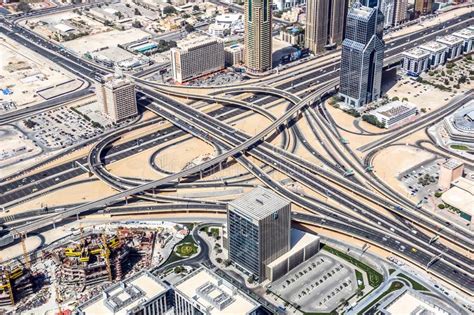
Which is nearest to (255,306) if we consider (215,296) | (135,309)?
(215,296)

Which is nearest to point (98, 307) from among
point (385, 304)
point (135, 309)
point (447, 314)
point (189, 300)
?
point (135, 309)

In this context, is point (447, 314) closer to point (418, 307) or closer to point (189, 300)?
point (418, 307)

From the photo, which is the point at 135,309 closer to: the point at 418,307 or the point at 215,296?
the point at 215,296

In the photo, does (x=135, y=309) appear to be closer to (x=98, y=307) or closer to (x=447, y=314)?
(x=98, y=307)

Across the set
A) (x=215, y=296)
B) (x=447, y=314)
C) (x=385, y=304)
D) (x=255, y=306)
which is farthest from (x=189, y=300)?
(x=447, y=314)

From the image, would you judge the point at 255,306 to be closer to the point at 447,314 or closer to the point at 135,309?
the point at 135,309
